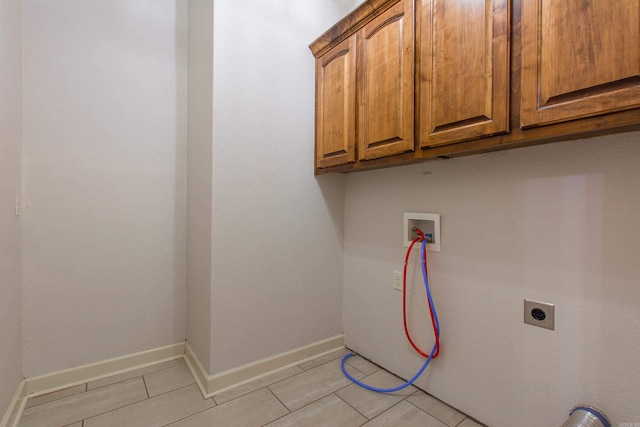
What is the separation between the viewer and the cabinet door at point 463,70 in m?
1.00

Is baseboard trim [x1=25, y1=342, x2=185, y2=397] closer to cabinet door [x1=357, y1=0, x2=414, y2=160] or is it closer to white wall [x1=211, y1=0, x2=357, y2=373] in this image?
white wall [x1=211, y1=0, x2=357, y2=373]

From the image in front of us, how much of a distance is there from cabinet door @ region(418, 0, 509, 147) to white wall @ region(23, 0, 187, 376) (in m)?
1.61

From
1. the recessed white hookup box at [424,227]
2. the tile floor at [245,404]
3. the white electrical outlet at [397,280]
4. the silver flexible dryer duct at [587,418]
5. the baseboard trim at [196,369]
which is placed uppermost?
the recessed white hookup box at [424,227]

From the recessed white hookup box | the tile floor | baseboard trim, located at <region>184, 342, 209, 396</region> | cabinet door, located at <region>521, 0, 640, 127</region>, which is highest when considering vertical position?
cabinet door, located at <region>521, 0, 640, 127</region>

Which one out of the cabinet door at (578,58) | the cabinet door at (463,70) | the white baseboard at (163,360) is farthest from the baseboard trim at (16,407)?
the cabinet door at (578,58)

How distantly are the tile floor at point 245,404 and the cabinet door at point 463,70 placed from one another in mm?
1332

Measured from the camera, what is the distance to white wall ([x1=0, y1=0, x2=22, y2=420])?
1225 millimetres

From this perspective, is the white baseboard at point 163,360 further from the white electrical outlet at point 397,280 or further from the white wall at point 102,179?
the white electrical outlet at point 397,280

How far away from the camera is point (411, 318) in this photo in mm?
1615

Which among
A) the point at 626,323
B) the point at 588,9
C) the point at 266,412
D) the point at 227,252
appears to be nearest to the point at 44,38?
the point at 227,252

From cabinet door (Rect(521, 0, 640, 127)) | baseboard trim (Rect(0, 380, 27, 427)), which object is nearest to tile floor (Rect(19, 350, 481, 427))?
baseboard trim (Rect(0, 380, 27, 427))

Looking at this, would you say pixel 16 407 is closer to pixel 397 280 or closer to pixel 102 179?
pixel 102 179

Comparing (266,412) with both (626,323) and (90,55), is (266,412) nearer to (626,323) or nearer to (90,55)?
(626,323)

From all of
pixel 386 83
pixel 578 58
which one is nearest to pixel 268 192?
pixel 386 83
